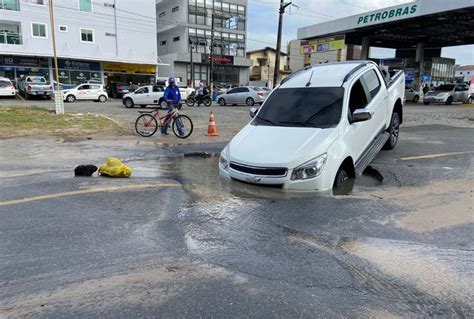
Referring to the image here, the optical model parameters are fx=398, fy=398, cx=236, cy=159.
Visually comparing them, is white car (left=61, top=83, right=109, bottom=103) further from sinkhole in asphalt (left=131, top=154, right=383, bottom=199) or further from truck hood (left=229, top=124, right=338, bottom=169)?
truck hood (left=229, top=124, right=338, bottom=169)

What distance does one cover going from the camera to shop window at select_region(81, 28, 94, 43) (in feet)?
144

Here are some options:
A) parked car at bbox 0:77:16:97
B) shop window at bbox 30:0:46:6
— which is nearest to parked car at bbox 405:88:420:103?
parked car at bbox 0:77:16:97

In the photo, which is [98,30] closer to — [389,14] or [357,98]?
[389,14]

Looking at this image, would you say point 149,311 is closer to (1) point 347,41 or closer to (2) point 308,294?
(2) point 308,294

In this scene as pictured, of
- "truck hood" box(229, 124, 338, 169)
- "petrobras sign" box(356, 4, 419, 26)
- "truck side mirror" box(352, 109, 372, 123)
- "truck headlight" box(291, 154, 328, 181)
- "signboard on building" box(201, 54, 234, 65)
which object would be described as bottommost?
"truck headlight" box(291, 154, 328, 181)

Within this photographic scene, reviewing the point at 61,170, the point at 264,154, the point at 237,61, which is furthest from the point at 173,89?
the point at 237,61

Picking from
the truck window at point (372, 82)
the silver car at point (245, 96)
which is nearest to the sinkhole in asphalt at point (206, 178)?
the truck window at point (372, 82)

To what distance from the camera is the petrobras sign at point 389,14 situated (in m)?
30.5

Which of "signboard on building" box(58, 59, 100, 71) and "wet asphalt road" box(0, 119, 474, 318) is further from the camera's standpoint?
"signboard on building" box(58, 59, 100, 71)

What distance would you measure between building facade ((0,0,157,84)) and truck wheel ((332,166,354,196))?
4177 centimetres

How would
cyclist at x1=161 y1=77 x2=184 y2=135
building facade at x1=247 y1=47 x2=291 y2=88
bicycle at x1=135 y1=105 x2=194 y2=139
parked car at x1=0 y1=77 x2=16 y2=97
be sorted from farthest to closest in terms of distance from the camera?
building facade at x1=247 y1=47 x2=291 y2=88 → parked car at x1=0 y1=77 x2=16 y2=97 → bicycle at x1=135 y1=105 x2=194 y2=139 → cyclist at x1=161 y1=77 x2=184 y2=135

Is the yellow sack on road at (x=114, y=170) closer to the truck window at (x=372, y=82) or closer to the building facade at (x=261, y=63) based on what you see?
the truck window at (x=372, y=82)

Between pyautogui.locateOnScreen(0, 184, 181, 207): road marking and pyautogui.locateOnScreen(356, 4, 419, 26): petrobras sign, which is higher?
pyautogui.locateOnScreen(356, 4, 419, 26): petrobras sign

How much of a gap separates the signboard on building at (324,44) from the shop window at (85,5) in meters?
23.9
